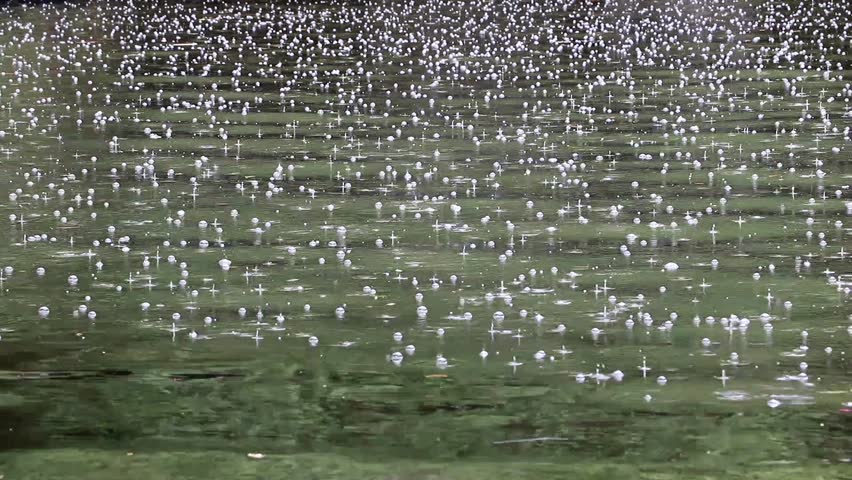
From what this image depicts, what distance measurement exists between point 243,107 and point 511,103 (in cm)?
342

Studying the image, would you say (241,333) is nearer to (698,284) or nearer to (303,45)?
(698,284)

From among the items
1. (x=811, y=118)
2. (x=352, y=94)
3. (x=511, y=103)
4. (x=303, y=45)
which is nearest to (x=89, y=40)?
(x=303, y=45)

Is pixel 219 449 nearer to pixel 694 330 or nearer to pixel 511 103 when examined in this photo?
pixel 694 330

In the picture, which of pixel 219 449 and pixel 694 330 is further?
pixel 694 330

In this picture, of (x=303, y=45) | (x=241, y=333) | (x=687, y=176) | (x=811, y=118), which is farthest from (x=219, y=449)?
(x=303, y=45)

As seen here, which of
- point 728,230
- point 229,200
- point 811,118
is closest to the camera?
point 728,230

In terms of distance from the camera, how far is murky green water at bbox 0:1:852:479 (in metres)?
6.57

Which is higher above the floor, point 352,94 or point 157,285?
point 352,94

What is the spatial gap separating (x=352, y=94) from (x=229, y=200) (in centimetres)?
717

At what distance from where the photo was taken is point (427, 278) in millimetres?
9648

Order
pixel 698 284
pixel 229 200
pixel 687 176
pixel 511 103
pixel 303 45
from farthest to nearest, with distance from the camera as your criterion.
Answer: pixel 303 45 → pixel 511 103 → pixel 687 176 → pixel 229 200 → pixel 698 284

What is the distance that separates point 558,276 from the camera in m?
9.69

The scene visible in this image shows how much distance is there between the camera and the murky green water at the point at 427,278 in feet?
21.6

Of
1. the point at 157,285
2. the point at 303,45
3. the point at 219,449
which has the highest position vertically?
the point at 303,45
